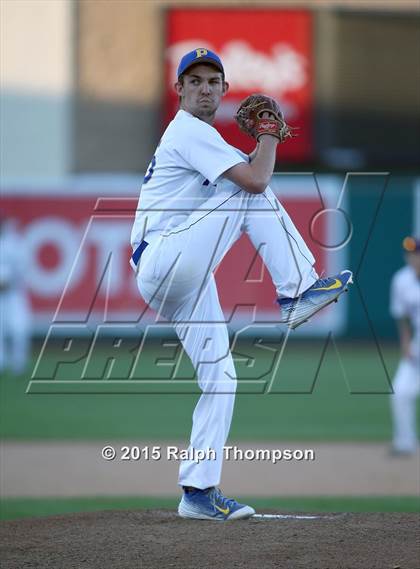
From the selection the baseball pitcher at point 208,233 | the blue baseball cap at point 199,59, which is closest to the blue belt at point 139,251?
the baseball pitcher at point 208,233

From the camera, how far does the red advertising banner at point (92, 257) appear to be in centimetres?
1625

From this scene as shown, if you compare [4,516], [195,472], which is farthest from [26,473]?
[195,472]

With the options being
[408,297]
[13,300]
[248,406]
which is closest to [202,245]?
[408,297]

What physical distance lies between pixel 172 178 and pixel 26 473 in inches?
181

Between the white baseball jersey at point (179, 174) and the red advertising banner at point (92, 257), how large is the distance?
11202 mm

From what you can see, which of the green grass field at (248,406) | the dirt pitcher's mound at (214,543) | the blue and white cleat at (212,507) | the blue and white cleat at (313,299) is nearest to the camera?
the dirt pitcher's mound at (214,543)

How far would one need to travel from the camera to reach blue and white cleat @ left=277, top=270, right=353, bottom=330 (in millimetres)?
4797

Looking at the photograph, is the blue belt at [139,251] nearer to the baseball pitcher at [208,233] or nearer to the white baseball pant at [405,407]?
the baseball pitcher at [208,233]

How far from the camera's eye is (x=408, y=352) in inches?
376

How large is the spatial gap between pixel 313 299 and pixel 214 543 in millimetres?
1179

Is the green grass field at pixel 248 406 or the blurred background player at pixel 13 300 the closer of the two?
the green grass field at pixel 248 406

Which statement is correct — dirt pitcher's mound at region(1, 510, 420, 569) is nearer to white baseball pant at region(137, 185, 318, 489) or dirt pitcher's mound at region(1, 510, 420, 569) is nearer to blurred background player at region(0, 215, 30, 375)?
white baseball pant at region(137, 185, 318, 489)

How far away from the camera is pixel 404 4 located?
1934 centimetres

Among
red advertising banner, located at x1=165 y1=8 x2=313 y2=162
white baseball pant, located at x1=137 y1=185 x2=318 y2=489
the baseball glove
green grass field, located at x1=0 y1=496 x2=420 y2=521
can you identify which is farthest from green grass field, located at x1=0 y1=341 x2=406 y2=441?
red advertising banner, located at x1=165 y1=8 x2=313 y2=162
